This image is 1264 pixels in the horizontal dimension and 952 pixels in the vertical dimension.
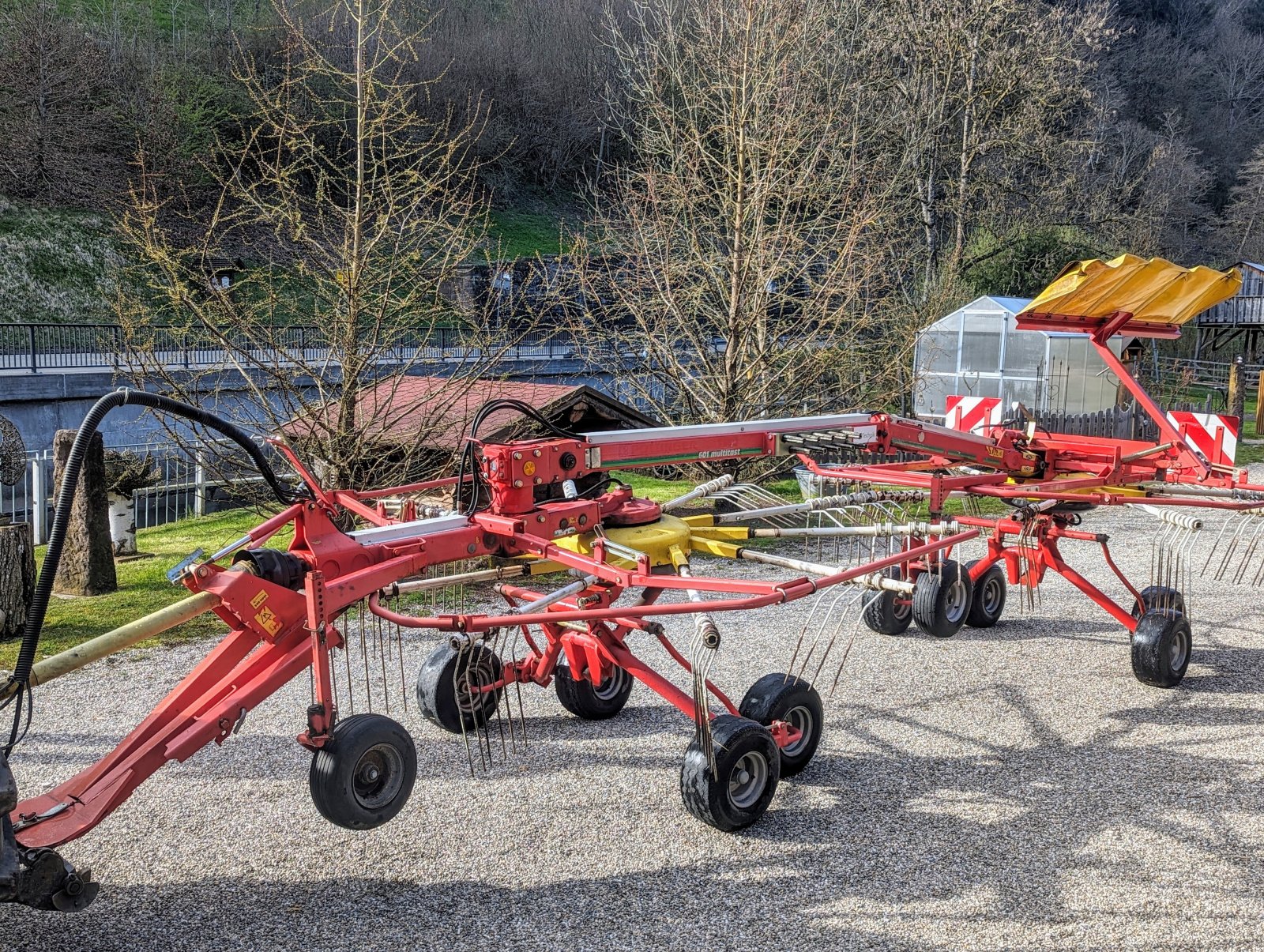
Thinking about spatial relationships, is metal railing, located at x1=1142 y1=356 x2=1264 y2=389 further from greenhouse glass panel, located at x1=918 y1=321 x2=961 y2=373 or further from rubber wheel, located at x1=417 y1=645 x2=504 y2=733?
rubber wheel, located at x1=417 y1=645 x2=504 y2=733

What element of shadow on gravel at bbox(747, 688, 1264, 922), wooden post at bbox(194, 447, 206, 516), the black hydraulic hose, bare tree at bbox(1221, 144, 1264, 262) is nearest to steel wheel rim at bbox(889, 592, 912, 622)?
shadow on gravel at bbox(747, 688, 1264, 922)

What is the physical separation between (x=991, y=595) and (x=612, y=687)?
3.72m

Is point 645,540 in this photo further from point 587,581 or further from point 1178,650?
point 1178,650

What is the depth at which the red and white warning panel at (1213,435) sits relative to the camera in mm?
10961

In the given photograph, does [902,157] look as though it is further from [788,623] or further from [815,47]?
[788,623]

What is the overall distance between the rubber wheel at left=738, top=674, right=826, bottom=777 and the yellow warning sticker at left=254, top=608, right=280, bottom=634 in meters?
2.35

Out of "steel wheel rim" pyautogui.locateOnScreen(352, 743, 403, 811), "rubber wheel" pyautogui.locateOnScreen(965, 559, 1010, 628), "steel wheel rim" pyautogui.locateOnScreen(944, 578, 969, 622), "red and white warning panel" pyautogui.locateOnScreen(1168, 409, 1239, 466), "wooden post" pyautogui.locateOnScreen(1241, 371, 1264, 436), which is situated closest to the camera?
"steel wheel rim" pyautogui.locateOnScreen(352, 743, 403, 811)

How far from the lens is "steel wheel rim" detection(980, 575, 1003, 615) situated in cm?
880

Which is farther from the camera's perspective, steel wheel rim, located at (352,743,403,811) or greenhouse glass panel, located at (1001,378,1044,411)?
greenhouse glass panel, located at (1001,378,1044,411)

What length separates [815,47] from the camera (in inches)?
621

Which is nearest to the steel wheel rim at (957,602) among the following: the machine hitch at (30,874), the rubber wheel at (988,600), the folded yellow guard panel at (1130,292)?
the rubber wheel at (988,600)

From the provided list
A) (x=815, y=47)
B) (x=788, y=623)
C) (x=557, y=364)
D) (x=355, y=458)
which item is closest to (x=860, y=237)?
(x=815, y=47)

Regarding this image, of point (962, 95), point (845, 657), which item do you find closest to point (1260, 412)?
point (962, 95)

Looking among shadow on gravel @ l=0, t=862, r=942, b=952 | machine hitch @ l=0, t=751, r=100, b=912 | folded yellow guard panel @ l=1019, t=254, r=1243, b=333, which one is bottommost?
shadow on gravel @ l=0, t=862, r=942, b=952
